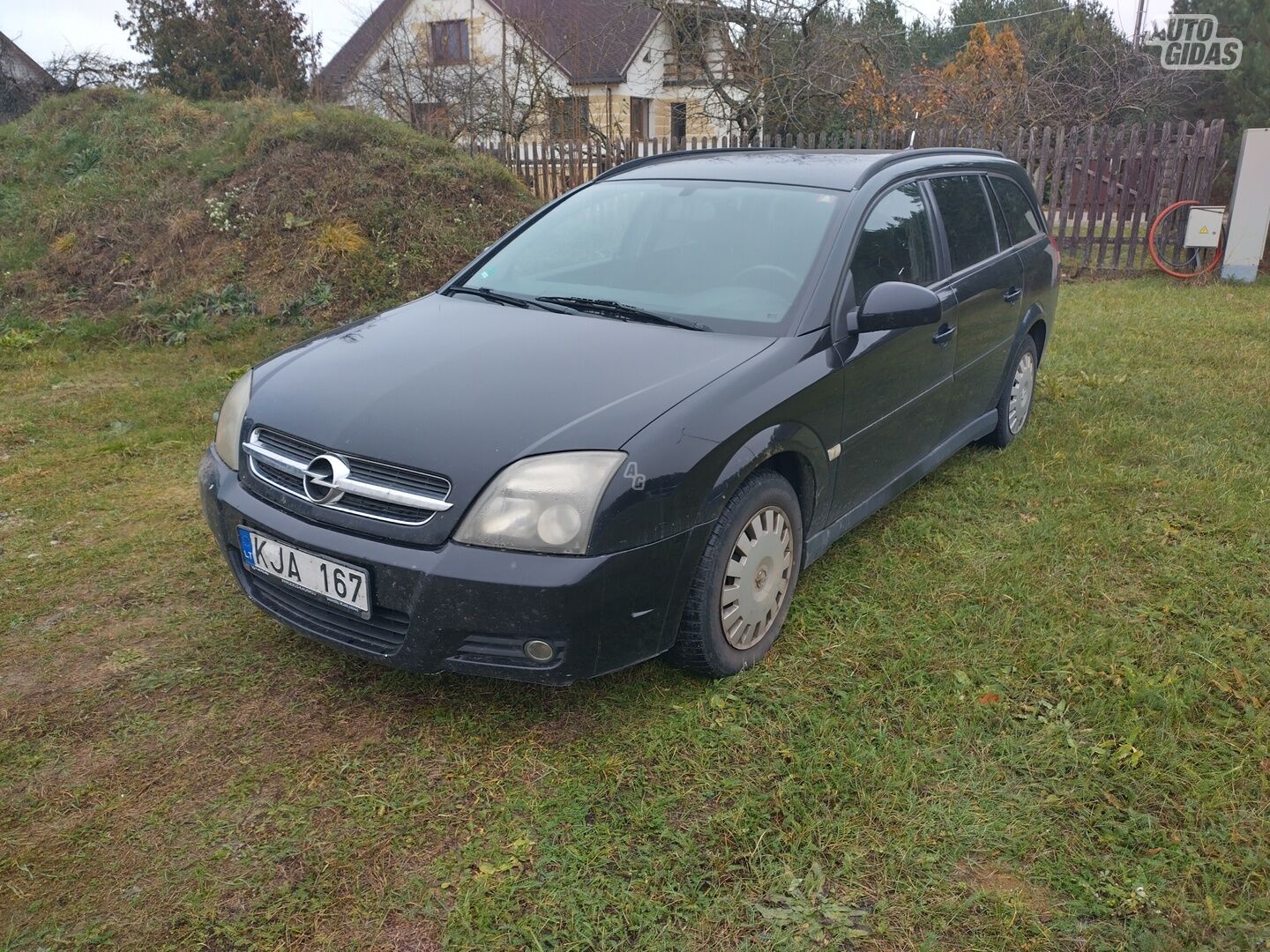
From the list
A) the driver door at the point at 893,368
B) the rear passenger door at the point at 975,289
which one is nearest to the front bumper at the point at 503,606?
the driver door at the point at 893,368

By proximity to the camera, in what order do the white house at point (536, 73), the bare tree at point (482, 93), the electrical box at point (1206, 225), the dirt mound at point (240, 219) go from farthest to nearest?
the bare tree at point (482, 93) < the white house at point (536, 73) < the electrical box at point (1206, 225) < the dirt mound at point (240, 219)

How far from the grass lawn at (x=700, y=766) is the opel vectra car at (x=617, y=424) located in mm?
296

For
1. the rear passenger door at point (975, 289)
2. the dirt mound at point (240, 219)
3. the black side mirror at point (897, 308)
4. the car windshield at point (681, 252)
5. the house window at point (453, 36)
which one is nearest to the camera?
the black side mirror at point (897, 308)

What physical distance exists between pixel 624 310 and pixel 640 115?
28.0 m

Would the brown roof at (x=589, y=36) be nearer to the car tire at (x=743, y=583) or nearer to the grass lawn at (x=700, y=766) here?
the grass lawn at (x=700, y=766)

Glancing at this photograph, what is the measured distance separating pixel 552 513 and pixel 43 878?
1.49 m

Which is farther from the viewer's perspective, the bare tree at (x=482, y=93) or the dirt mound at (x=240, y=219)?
the bare tree at (x=482, y=93)

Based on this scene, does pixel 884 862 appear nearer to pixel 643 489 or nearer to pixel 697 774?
pixel 697 774

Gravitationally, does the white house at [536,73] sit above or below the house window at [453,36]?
below

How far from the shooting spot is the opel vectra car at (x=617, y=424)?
8.22 ft

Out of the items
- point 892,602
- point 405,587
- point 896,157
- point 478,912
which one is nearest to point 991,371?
point 896,157

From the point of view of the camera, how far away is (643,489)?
8.27ft

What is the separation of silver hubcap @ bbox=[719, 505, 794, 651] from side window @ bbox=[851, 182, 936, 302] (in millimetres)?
957
